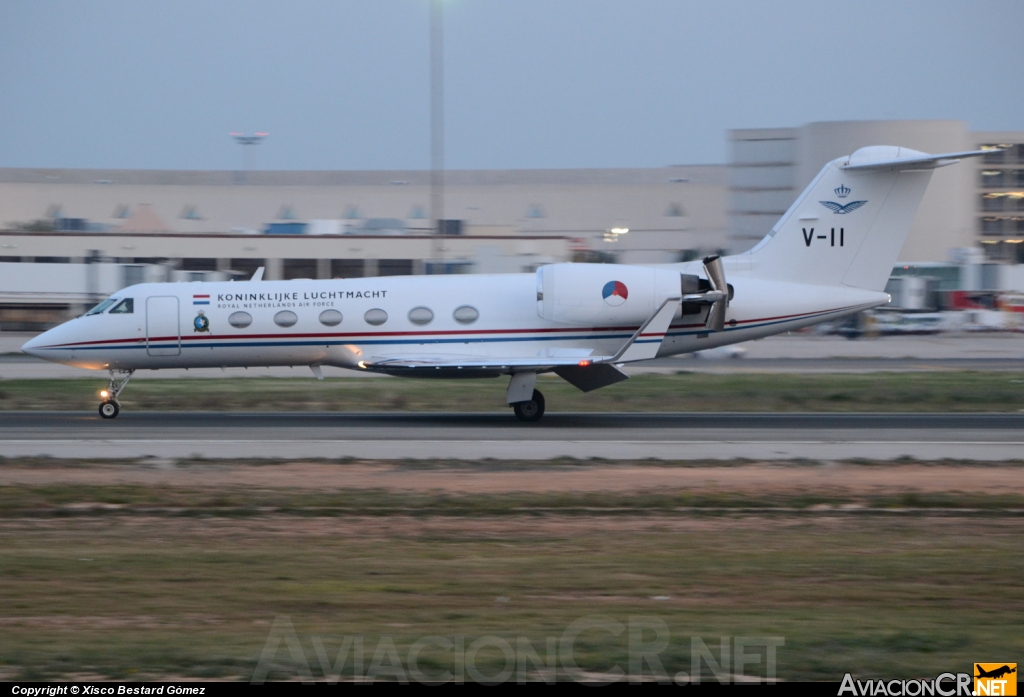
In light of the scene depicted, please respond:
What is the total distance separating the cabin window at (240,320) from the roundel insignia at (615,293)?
769 cm

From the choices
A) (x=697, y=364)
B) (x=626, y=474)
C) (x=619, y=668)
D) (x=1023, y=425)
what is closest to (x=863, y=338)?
(x=697, y=364)

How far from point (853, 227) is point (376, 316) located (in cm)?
1051

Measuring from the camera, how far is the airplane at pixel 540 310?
21.1 m

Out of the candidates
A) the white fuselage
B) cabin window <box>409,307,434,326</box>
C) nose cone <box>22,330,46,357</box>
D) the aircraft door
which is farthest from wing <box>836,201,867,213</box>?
nose cone <box>22,330,46,357</box>

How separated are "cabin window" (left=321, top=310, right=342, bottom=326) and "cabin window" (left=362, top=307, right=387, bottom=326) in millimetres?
554

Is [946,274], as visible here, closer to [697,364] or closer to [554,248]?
[554,248]

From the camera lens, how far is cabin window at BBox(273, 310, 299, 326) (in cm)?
2178

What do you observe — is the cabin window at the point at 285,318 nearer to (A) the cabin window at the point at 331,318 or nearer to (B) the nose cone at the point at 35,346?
(A) the cabin window at the point at 331,318

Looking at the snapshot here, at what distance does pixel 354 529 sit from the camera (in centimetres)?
1155

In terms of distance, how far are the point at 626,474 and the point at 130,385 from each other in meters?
19.4


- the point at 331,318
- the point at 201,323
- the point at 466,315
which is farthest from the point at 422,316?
the point at 201,323

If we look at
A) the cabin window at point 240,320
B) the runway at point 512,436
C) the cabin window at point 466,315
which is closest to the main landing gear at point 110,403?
the runway at point 512,436

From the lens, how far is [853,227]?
72.0ft

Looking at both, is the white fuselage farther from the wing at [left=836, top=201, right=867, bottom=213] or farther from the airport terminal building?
the airport terminal building
